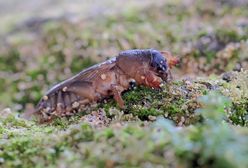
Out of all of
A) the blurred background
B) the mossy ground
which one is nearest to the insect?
the mossy ground

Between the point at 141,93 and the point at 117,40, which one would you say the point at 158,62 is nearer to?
the point at 141,93

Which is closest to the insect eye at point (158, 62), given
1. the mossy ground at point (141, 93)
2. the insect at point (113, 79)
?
the insect at point (113, 79)

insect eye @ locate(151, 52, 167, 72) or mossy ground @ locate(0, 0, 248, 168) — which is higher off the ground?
insect eye @ locate(151, 52, 167, 72)

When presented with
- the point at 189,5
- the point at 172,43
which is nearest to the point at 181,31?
the point at 172,43

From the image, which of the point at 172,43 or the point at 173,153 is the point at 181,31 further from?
the point at 173,153

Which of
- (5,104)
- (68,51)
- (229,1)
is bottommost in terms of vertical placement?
(5,104)

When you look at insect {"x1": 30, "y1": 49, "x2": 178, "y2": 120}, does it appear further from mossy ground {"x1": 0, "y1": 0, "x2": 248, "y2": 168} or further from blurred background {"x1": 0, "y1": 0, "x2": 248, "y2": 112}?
blurred background {"x1": 0, "y1": 0, "x2": 248, "y2": 112}
